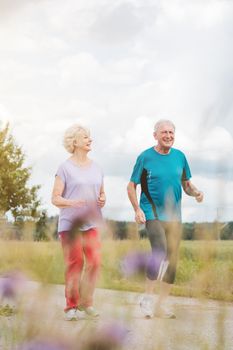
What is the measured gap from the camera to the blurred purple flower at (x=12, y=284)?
239cm

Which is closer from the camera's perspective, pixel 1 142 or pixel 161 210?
pixel 161 210

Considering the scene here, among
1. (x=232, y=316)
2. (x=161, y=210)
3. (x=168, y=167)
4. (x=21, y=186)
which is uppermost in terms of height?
(x=21, y=186)

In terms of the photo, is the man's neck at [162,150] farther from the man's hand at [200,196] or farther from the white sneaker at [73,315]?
the man's hand at [200,196]

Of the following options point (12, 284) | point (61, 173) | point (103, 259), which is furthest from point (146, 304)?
point (103, 259)

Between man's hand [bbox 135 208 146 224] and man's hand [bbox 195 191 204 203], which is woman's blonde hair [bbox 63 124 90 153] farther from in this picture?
man's hand [bbox 195 191 204 203]

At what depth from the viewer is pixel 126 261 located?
2.22 metres

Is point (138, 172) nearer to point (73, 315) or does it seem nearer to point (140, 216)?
point (140, 216)

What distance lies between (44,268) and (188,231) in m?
0.43

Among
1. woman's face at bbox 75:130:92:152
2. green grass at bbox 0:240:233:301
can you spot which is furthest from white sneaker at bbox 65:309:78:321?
green grass at bbox 0:240:233:301

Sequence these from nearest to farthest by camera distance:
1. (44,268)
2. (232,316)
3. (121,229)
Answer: (44,268) < (121,229) < (232,316)

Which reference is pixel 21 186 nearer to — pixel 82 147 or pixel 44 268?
pixel 82 147

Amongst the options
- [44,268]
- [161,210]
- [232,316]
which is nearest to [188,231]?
[44,268]

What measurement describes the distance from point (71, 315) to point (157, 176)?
1.33 m

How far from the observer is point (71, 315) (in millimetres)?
5824
